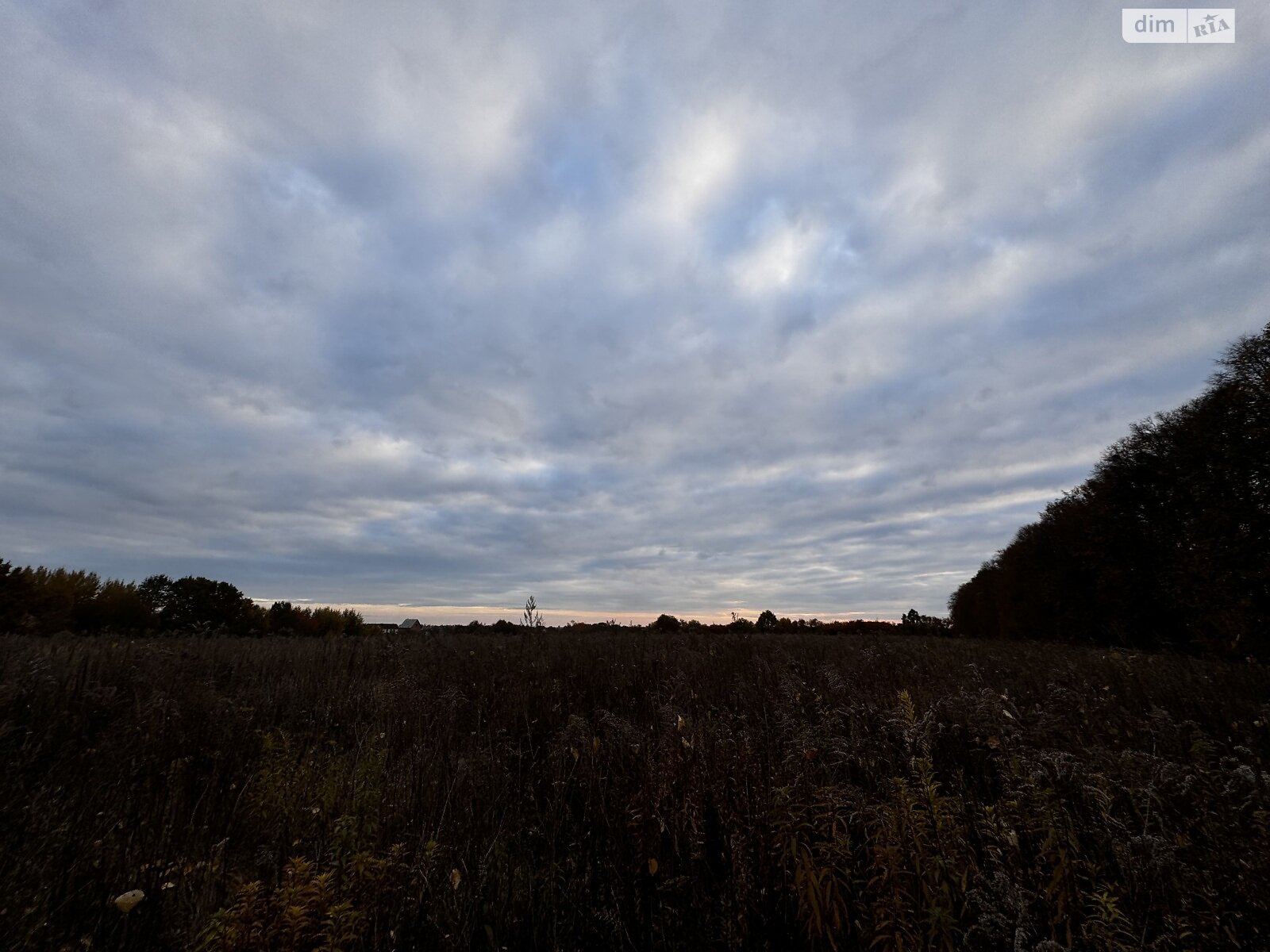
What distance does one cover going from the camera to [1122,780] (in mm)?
3062

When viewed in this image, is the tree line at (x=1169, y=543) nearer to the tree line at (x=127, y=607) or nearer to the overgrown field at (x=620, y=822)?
the overgrown field at (x=620, y=822)

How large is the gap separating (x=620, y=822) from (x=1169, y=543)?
1575 centimetres

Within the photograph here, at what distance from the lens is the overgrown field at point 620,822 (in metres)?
2.19

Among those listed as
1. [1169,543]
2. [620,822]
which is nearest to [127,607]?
[620,822]

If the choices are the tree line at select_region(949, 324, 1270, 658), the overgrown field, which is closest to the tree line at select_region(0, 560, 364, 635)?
the overgrown field

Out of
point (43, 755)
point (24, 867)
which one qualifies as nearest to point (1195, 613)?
point (24, 867)

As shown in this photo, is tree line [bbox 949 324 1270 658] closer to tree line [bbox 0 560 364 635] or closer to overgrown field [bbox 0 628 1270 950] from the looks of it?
overgrown field [bbox 0 628 1270 950]

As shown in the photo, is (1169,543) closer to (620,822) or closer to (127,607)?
(620,822)

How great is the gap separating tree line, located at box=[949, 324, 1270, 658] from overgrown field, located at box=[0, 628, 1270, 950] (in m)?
4.57

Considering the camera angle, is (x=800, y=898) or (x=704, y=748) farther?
(x=704, y=748)

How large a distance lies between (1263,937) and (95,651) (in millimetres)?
9754

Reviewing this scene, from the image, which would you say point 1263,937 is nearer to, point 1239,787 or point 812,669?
point 1239,787

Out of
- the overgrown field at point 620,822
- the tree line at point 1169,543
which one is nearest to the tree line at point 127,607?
the overgrown field at point 620,822

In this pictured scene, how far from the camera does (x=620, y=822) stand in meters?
3.21
